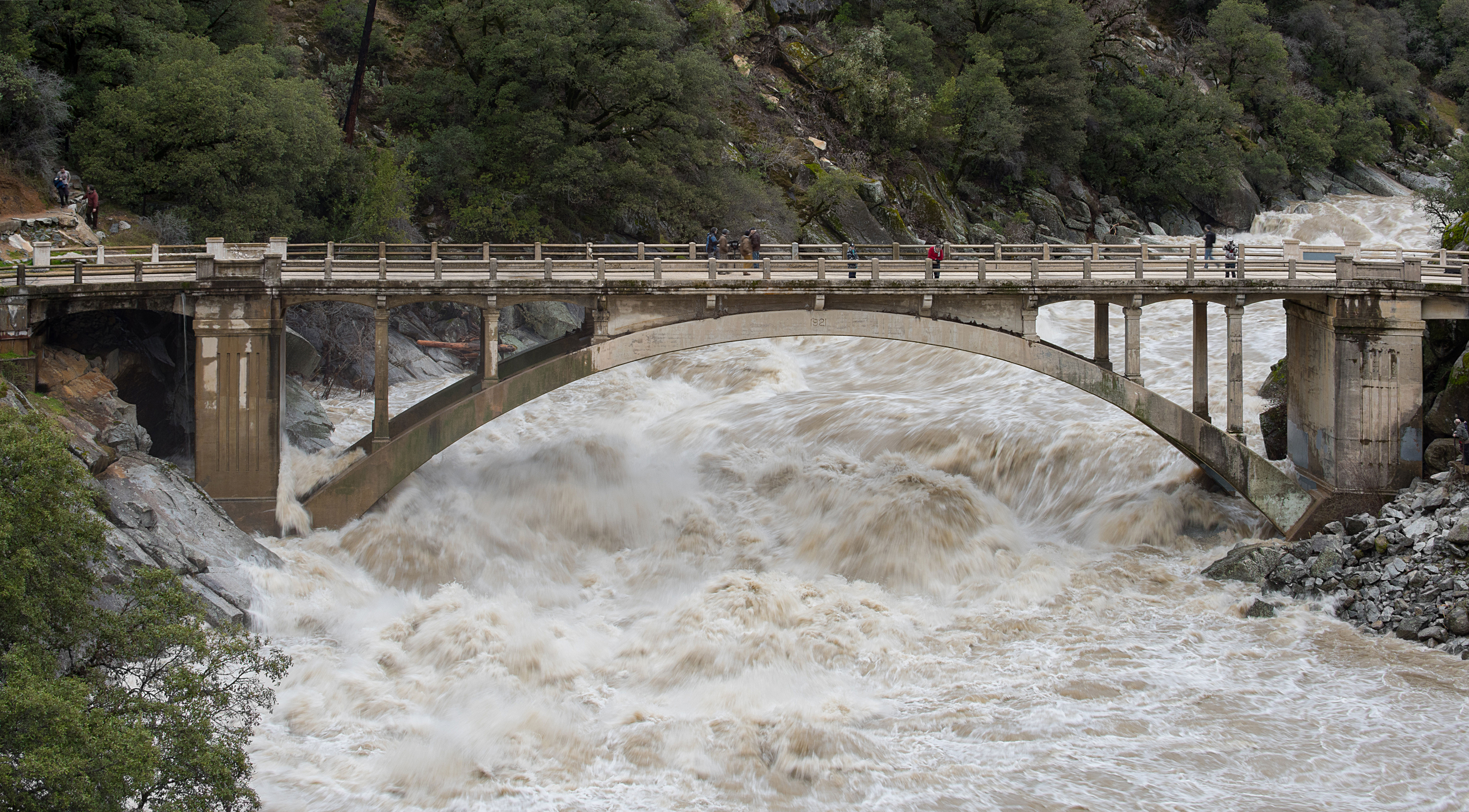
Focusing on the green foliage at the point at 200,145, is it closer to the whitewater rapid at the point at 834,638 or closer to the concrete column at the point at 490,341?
the whitewater rapid at the point at 834,638

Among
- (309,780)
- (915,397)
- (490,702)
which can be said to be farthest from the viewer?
(915,397)

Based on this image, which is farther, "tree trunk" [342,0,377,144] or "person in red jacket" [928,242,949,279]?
"tree trunk" [342,0,377,144]

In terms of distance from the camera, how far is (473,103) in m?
56.6

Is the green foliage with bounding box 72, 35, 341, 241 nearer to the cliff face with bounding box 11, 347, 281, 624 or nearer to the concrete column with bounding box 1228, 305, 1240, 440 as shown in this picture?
the cliff face with bounding box 11, 347, 281, 624

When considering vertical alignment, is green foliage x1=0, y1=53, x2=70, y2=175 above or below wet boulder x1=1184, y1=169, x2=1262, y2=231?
below

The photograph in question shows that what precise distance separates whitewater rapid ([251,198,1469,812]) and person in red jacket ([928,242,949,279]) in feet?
21.5

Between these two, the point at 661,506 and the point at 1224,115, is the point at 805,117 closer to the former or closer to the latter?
the point at 1224,115

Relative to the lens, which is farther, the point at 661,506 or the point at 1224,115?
the point at 1224,115

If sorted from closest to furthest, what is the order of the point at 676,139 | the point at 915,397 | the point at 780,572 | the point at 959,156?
the point at 780,572, the point at 915,397, the point at 676,139, the point at 959,156

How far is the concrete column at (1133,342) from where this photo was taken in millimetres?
33000

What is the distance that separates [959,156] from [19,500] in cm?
6381

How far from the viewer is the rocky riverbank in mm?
27016

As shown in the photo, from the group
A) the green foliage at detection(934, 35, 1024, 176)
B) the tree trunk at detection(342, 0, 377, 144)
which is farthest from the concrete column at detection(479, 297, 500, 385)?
the green foliage at detection(934, 35, 1024, 176)

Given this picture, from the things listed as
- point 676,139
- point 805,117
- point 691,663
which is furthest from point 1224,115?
point 691,663
